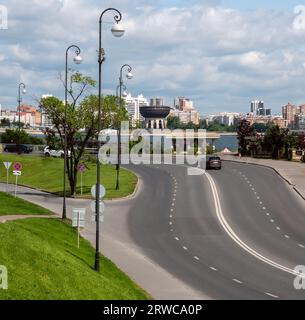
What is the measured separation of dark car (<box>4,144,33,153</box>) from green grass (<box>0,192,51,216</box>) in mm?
49721

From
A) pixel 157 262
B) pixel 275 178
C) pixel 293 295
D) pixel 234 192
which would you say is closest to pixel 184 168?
pixel 275 178

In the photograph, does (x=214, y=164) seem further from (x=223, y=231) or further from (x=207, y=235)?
(x=207, y=235)

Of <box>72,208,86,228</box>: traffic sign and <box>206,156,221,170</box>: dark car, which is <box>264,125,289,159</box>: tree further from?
<box>72,208,86,228</box>: traffic sign

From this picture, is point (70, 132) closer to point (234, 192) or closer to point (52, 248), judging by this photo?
point (234, 192)

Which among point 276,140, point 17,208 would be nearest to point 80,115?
point 17,208

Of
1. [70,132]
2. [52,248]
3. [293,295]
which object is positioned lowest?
[293,295]

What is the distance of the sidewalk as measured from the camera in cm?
5772

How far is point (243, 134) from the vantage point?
9519 centimetres

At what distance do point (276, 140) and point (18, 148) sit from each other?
1444 inches

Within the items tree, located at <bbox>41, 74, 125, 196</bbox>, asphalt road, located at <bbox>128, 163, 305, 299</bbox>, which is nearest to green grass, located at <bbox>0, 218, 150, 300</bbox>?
asphalt road, located at <bbox>128, 163, 305, 299</bbox>

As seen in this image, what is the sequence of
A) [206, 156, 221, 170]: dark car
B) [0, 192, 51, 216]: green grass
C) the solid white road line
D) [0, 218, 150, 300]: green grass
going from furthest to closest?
1. [206, 156, 221, 170]: dark car
2. [0, 192, 51, 216]: green grass
3. the solid white road line
4. [0, 218, 150, 300]: green grass

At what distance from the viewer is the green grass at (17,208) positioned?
39625mm

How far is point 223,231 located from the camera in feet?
128

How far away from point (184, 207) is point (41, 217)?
41.6ft
